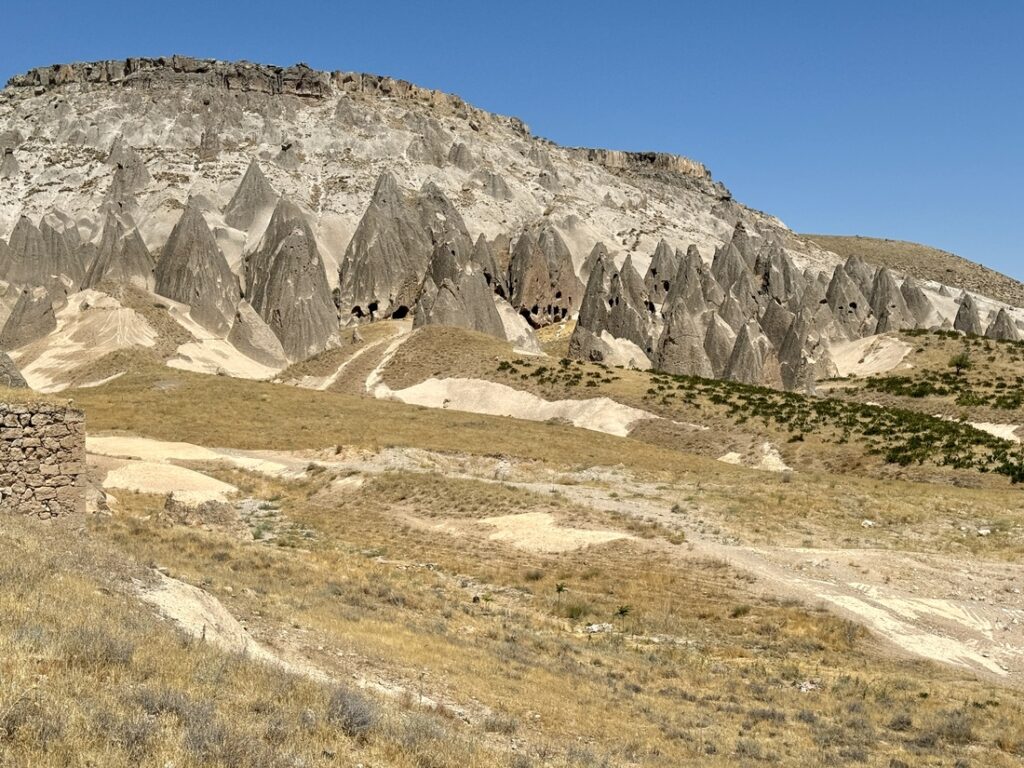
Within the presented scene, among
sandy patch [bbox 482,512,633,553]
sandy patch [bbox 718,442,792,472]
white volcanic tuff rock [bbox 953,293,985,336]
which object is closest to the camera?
sandy patch [bbox 482,512,633,553]

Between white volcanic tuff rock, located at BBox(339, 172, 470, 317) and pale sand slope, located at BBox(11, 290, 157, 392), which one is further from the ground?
white volcanic tuff rock, located at BBox(339, 172, 470, 317)

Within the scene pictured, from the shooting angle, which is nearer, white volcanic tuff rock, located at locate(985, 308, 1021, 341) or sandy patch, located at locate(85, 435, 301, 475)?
sandy patch, located at locate(85, 435, 301, 475)

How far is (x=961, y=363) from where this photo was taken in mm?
62281

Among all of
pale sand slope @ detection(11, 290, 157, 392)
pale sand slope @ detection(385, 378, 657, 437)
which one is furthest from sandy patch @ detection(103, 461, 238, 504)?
pale sand slope @ detection(11, 290, 157, 392)

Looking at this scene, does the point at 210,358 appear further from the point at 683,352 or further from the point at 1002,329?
the point at 1002,329

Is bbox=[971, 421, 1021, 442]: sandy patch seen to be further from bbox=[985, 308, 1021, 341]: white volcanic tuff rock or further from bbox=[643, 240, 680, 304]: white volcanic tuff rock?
bbox=[643, 240, 680, 304]: white volcanic tuff rock

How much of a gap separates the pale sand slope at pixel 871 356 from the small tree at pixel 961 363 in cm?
503

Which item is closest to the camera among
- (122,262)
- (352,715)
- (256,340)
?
(352,715)

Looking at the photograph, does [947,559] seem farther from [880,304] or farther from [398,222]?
[880,304]

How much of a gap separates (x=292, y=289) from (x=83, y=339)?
2115 cm

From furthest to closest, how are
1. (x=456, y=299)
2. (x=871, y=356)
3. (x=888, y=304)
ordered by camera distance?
(x=888, y=304) → (x=456, y=299) → (x=871, y=356)

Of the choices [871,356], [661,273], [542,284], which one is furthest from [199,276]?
[871,356]

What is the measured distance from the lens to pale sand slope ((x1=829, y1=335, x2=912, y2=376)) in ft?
227

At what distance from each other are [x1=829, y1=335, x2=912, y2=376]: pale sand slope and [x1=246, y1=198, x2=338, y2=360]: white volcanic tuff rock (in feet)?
160
